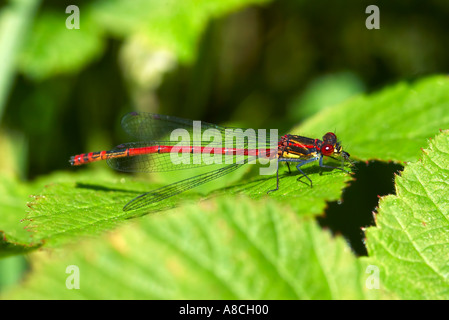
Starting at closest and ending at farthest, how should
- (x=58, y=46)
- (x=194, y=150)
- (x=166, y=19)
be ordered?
(x=194, y=150)
(x=166, y=19)
(x=58, y=46)

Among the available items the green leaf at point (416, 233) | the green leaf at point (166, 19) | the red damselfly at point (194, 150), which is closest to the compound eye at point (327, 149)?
the red damselfly at point (194, 150)

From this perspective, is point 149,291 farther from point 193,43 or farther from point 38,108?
point 38,108

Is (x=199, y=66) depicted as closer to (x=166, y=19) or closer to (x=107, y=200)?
(x=166, y=19)

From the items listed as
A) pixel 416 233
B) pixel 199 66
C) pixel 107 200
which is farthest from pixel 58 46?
pixel 416 233

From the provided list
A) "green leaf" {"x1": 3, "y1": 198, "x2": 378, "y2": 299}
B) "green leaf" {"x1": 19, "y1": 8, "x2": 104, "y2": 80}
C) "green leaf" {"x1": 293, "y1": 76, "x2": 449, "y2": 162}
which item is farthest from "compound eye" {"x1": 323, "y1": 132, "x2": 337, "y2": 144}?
"green leaf" {"x1": 19, "y1": 8, "x2": 104, "y2": 80}

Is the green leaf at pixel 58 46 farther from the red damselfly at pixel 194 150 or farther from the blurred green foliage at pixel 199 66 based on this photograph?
the red damselfly at pixel 194 150

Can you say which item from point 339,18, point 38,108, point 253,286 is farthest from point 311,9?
point 253,286
